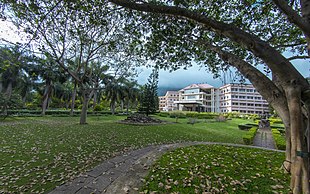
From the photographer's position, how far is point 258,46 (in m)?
2.88

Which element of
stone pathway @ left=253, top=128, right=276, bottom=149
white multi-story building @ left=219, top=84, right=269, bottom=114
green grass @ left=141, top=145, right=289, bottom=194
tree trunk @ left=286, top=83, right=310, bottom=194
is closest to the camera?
tree trunk @ left=286, top=83, right=310, bottom=194

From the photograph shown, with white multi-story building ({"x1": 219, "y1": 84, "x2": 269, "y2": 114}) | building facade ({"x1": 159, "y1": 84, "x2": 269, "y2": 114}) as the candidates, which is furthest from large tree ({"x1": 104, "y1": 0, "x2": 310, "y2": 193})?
white multi-story building ({"x1": 219, "y1": 84, "x2": 269, "y2": 114})

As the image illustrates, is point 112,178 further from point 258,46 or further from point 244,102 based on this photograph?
point 244,102

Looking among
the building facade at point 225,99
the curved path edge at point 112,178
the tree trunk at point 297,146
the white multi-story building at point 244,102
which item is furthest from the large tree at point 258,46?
the white multi-story building at point 244,102

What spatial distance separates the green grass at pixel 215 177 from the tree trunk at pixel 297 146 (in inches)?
13.3

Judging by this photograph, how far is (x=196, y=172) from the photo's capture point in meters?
3.38

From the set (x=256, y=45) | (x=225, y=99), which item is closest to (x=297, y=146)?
(x=256, y=45)

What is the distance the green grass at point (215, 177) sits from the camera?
2713 mm

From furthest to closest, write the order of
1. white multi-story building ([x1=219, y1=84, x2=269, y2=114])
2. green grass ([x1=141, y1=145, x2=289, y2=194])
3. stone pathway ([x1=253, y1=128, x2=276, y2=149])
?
white multi-story building ([x1=219, y1=84, x2=269, y2=114])
stone pathway ([x1=253, y1=128, x2=276, y2=149])
green grass ([x1=141, y1=145, x2=289, y2=194])

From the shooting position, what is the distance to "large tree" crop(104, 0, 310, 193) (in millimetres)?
2590

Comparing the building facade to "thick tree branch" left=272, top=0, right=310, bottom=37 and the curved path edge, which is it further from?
"thick tree branch" left=272, top=0, right=310, bottom=37

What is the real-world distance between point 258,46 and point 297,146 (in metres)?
2.16

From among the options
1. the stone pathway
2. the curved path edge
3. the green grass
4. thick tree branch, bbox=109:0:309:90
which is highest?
thick tree branch, bbox=109:0:309:90

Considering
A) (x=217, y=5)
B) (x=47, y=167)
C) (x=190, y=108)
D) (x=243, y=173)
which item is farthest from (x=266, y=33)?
(x=190, y=108)
